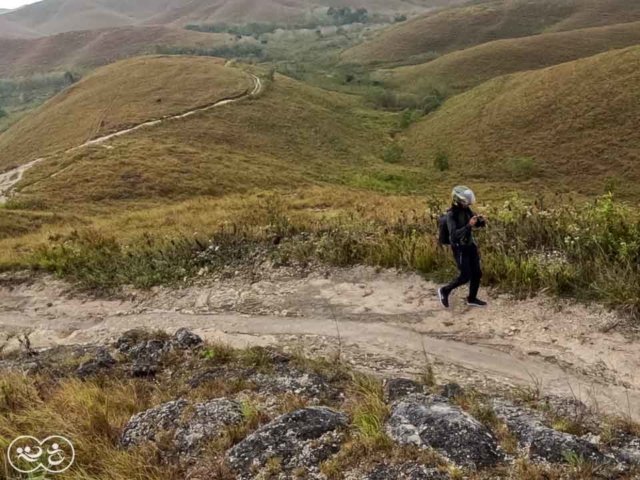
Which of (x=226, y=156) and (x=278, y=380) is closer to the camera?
(x=278, y=380)

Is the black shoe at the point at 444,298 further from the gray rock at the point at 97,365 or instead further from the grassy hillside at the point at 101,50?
the grassy hillside at the point at 101,50

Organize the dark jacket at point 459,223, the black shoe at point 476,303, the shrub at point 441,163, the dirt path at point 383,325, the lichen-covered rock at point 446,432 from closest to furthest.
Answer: the lichen-covered rock at point 446,432 < the dirt path at point 383,325 < the dark jacket at point 459,223 < the black shoe at point 476,303 < the shrub at point 441,163

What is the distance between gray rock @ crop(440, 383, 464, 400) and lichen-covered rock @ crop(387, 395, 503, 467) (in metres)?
0.49

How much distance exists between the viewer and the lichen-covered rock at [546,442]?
15.3 ft

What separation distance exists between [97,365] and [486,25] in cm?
16315

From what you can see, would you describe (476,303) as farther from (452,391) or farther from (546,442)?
(546,442)

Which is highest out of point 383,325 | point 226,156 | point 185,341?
point 185,341

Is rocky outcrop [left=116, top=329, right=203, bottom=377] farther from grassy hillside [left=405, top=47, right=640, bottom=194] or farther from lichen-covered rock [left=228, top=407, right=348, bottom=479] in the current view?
grassy hillside [left=405, top=47, right=640, bottom=194]

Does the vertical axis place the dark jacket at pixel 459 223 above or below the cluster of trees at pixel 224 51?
below

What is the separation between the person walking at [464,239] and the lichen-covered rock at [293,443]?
3.78 metres

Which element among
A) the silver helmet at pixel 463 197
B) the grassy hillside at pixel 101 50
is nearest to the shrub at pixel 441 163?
the silver helmet at pixel 463 197

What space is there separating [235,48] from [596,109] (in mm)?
138085

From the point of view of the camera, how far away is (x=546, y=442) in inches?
191

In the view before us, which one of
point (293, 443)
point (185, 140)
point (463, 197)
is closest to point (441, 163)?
point (185, 140)
